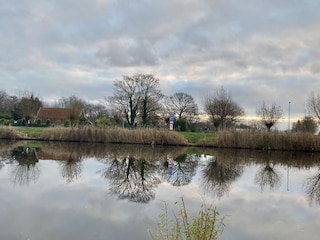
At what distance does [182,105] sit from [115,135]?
2299 cm

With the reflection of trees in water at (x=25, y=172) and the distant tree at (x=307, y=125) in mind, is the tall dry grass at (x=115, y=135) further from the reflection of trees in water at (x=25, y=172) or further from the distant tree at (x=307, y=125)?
the reflection of trees in water at (x=25, y=172)

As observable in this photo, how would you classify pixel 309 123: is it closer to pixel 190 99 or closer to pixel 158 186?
pixel 190 99

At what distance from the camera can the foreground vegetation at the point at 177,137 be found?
25141mm

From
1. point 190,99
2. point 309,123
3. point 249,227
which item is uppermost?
point 190,99

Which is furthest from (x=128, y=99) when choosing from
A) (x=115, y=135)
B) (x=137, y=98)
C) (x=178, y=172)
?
(x=178, y=172)

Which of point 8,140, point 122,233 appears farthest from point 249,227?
point 8,140

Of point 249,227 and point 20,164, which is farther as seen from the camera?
point 20,164

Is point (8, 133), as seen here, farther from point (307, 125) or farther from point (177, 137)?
point (307, 125)

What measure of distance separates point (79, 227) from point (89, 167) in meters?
8.28

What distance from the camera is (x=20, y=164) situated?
13.9m

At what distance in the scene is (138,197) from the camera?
Result: 8.76 meters

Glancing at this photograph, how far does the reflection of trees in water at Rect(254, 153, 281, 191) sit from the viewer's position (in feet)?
38.4

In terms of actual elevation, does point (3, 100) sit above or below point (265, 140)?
above

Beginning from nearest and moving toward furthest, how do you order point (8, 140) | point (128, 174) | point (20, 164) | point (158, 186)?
1. point (158, 186)
2. point (128, 174)
3. point (20, 164)
4. point (8, 140)
